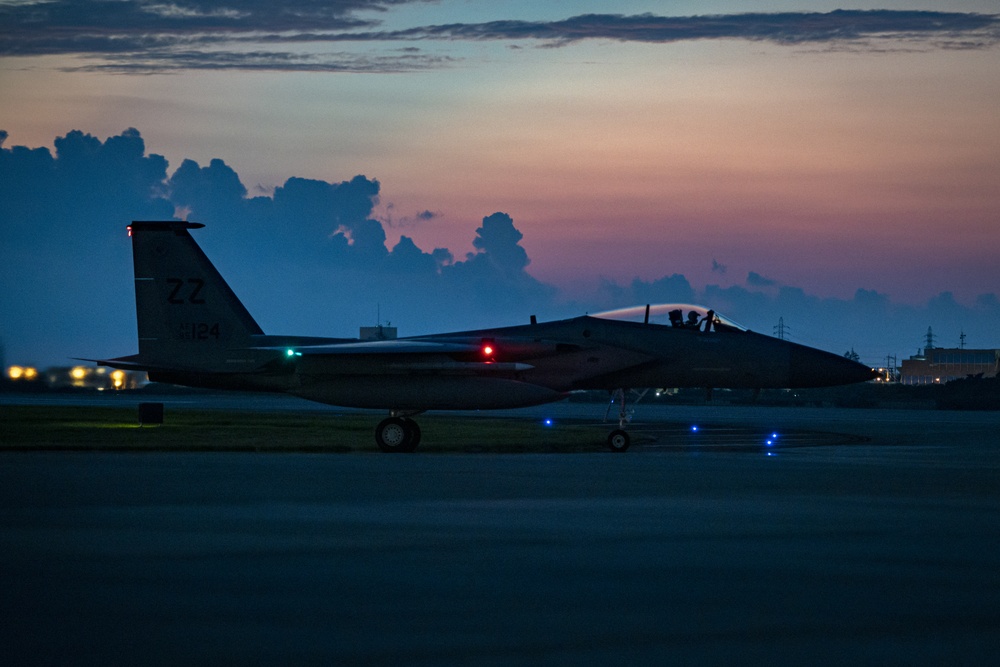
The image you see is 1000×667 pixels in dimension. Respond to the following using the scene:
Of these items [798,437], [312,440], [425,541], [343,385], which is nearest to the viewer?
[425,541]

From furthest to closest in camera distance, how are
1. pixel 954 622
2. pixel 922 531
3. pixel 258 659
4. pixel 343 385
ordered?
pixel 343 385
pixel 922 531
pixel 954 622
pixel 258 659

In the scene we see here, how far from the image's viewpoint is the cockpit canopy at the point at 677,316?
24812 mm

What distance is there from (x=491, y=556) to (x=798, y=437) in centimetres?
2174

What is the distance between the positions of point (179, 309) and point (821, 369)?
39.2ft

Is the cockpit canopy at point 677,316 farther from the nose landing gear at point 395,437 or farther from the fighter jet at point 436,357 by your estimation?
the nose landing gear at point 395,437

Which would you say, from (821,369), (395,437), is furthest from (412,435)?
(821,369)

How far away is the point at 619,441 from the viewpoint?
2383 centimetres

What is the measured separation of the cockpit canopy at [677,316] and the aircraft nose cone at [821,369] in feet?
3.80

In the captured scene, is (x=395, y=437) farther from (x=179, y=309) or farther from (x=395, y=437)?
(x=179, y=309)

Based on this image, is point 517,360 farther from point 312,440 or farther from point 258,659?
point 258,659

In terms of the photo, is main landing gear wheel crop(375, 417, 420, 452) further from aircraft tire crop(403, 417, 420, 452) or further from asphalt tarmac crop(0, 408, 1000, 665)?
asphalt tarmac crop(0, 408, 1000, 665)

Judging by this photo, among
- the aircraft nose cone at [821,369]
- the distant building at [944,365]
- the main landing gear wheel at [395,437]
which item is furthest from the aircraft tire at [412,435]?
the distant building at [944,365]

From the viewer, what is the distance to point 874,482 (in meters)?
16.2

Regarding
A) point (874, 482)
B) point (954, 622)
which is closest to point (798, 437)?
point (874, 482)
